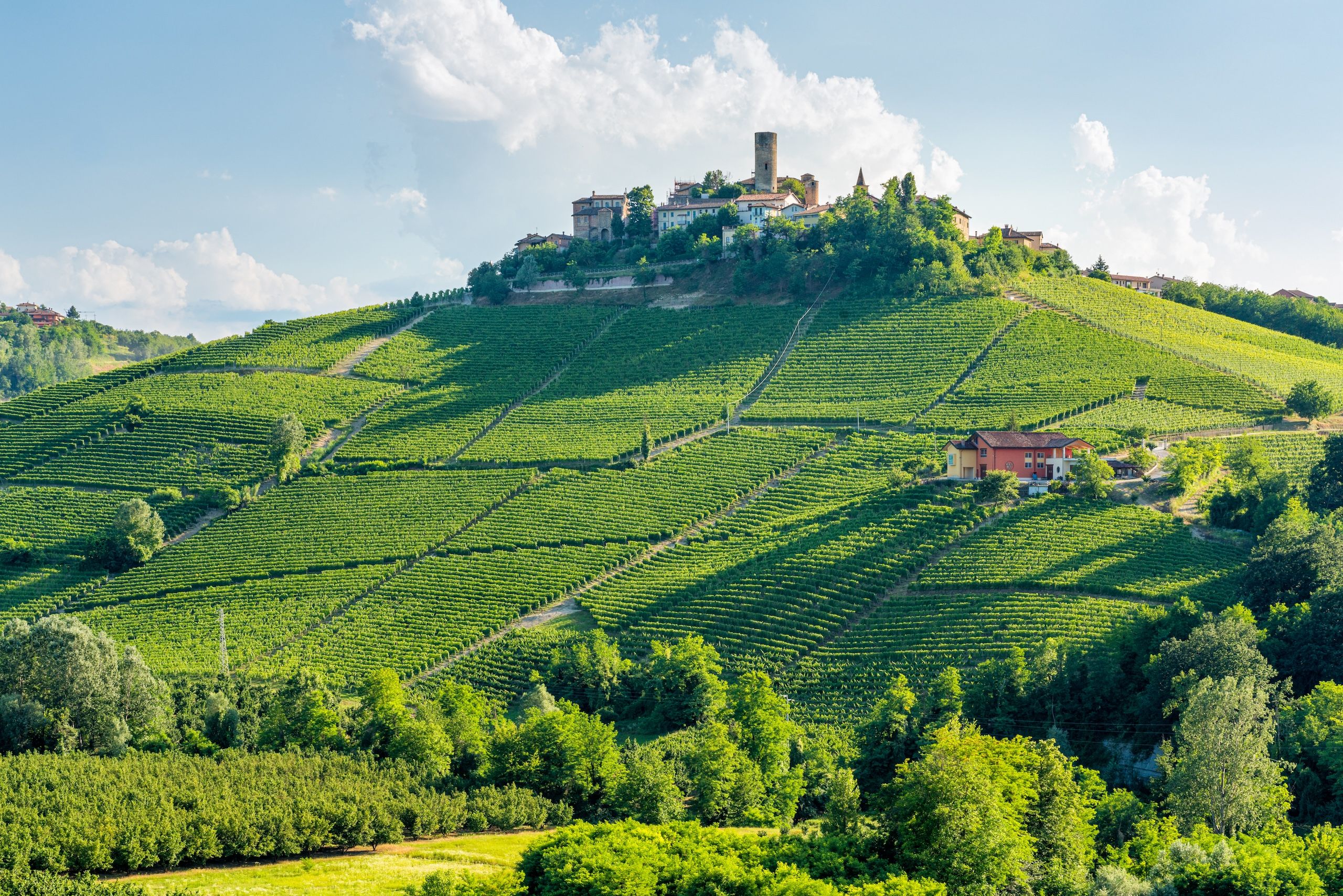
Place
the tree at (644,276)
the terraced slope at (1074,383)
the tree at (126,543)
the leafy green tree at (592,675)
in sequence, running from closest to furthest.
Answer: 1. the leafy green tree at (592,675)
2. the tree at (126,543)
3. the terraced slope at (1074,383)
4. the tree at (644,276)

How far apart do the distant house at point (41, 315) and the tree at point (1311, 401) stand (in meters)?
161

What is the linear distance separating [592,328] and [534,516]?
3248 cm

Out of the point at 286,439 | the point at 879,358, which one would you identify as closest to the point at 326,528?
the point at 286,439

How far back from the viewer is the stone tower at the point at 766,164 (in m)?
112

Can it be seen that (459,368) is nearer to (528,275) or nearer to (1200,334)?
(528,275)

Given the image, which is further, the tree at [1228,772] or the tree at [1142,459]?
the tree at [1142,459]

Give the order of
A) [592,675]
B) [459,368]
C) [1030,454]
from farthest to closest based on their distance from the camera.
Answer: [459,368]
[1030,454]
[592,675]

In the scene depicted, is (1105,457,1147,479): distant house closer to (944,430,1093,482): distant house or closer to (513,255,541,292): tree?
(944,430,1093,482): distant house

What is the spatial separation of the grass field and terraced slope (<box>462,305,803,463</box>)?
37.3 meters

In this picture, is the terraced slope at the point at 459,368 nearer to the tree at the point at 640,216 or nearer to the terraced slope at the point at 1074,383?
the tree at the point at 640,216

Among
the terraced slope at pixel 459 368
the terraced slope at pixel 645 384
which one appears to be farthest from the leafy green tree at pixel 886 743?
the terraced slope at pixel 459 368

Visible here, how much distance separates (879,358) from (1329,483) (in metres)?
31.4

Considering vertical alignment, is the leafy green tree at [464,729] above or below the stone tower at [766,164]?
below

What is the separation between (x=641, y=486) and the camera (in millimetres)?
64188
